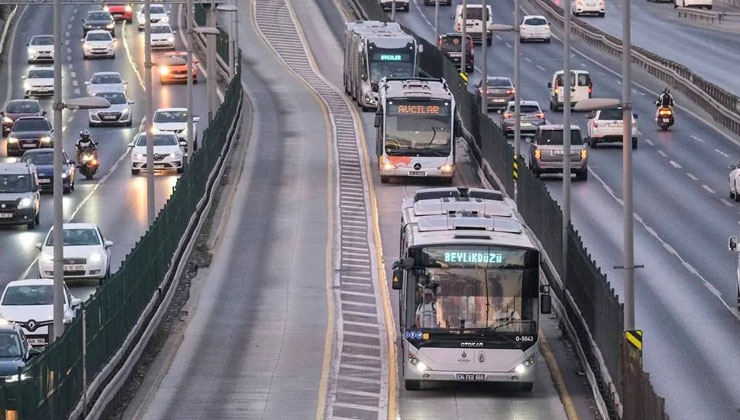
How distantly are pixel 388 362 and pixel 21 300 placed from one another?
8205mm

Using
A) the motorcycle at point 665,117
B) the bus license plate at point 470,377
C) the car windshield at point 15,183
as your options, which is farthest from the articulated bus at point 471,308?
the motorcycle at point 665,117

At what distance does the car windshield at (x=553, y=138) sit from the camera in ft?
213

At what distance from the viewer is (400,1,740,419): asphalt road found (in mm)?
36125

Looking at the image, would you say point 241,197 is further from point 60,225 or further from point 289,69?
point 289,69

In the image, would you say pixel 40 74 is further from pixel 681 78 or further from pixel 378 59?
pixel 681 78

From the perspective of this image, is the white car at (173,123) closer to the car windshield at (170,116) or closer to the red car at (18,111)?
the car windshield at (170,116)

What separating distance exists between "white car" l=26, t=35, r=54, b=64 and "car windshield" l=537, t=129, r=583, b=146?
45.1 m

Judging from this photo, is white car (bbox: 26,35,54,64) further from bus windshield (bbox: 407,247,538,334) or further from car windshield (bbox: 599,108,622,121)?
bus windshield (bbox: 407,247,538,334)

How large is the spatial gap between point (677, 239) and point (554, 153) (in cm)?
1285

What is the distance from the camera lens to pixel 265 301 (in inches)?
1742

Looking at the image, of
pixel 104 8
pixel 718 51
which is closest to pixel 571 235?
pixel 718 51

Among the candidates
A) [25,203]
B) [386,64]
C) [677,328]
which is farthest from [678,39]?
[677,328]

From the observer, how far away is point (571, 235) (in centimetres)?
4012

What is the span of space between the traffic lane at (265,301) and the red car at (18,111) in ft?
33.8
